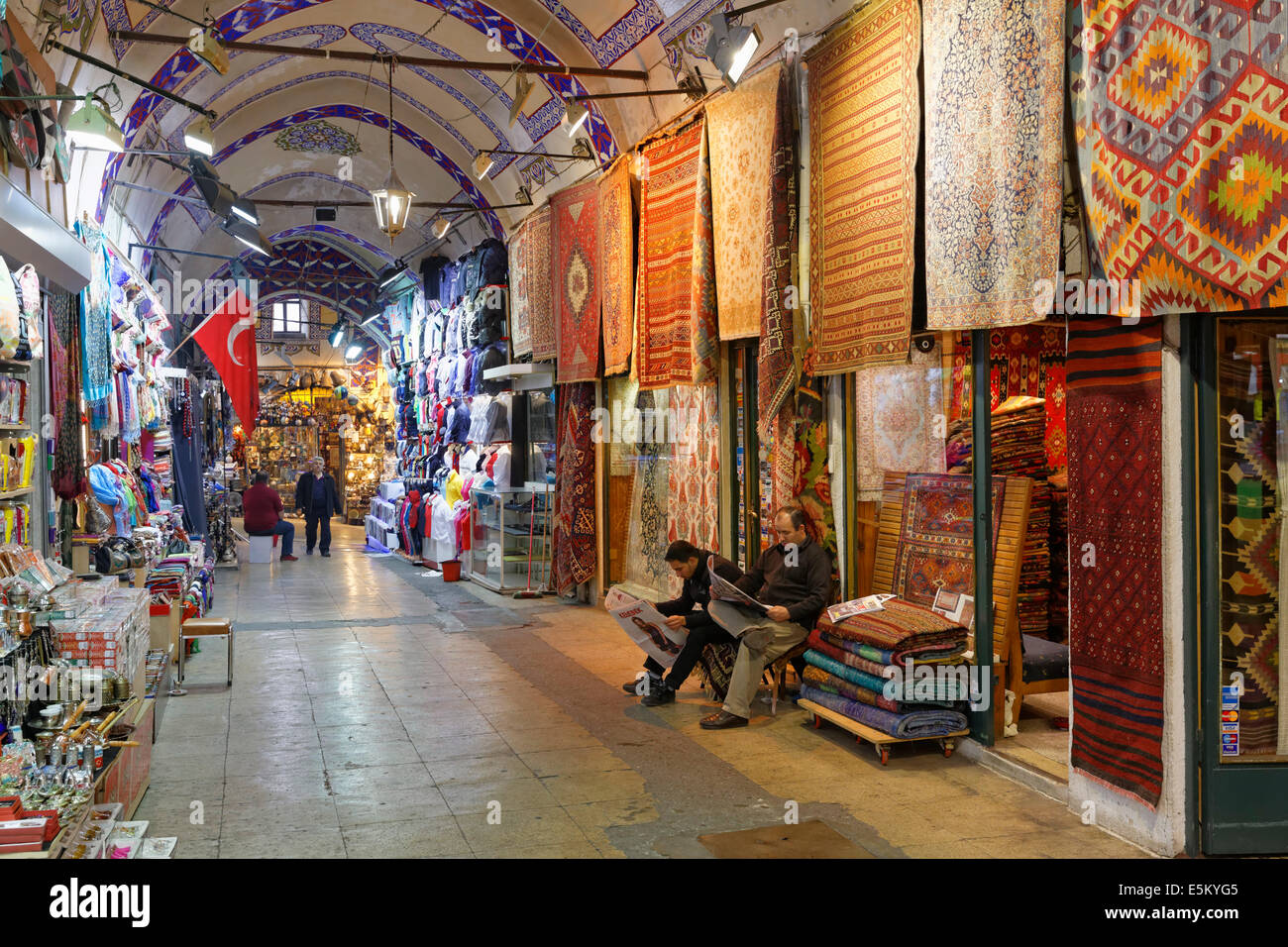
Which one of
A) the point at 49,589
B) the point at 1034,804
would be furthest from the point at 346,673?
the point at 1034,804

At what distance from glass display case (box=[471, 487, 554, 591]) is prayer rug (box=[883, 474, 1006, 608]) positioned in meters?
Result: 5.70

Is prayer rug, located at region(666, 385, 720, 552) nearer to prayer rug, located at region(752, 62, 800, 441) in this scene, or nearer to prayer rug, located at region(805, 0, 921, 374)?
prayer rug, located at region(752, 62, 800, 441)

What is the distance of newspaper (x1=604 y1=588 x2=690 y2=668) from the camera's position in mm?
6160

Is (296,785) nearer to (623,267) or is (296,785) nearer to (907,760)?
(907,760)

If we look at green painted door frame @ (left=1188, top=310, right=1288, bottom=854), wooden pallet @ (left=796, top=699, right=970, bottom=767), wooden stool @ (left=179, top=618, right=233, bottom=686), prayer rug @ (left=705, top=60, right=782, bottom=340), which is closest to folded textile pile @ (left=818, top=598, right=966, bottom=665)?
wooden pallet @ (left=796, top=699, right=970, bottom=767)

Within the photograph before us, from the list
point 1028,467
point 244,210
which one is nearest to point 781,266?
point 1028,467

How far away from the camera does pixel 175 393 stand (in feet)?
44.2

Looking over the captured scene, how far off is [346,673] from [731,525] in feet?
9.13

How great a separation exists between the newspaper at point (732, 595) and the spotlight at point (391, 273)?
11.5 metres

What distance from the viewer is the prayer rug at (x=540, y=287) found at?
10.4 metres

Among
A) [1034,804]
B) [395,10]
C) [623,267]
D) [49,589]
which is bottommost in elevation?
[1034,804]

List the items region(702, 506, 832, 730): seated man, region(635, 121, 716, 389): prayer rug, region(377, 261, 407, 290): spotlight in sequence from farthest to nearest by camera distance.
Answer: region(377, 261, 407, 290): spotlight, region(635, 121, 716, 389): prayer rug, region(702, 506, 832, 730): seated man

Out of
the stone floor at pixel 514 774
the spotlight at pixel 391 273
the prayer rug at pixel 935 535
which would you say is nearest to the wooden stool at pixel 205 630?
the stone floor at pixel 514 774
